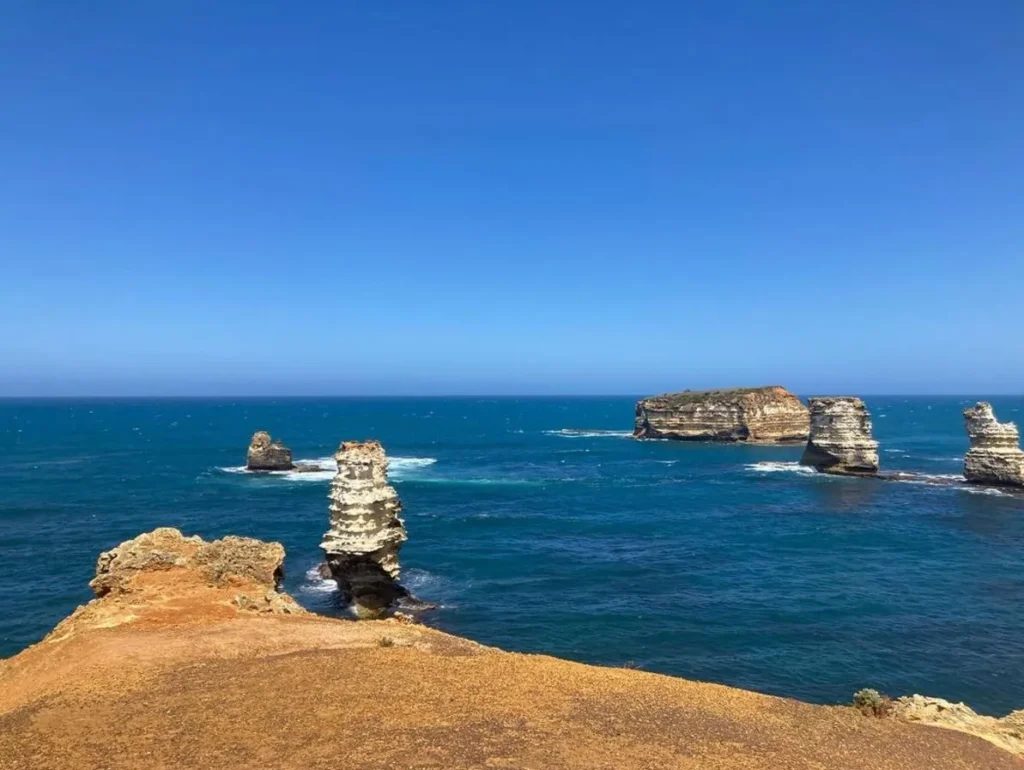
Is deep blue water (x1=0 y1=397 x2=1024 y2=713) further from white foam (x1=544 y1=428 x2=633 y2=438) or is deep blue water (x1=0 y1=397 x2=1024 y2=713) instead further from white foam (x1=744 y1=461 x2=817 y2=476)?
white foam (x1=544 y1=428 x2=633 y2=438)

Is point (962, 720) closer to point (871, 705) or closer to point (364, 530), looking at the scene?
point (871, 705)

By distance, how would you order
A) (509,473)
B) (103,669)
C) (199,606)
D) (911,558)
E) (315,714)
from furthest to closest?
(509,473), (911,558), (199,606), (103,669), (315,714)

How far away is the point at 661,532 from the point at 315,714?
42583mm

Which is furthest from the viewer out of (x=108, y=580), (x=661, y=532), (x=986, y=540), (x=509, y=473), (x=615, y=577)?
(x=509, y=473)

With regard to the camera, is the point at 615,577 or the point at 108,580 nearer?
the point at 108,580

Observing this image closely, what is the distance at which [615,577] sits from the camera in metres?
41.2

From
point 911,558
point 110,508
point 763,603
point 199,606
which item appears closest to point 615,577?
point 763,603

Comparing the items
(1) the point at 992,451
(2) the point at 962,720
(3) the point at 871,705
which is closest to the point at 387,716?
(3) the point at 871,705

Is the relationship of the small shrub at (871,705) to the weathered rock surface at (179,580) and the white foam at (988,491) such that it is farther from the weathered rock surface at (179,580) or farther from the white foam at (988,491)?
the white foam at (988,491)

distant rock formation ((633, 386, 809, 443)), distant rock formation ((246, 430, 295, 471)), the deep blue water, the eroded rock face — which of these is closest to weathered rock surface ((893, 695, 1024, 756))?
the deep blue water

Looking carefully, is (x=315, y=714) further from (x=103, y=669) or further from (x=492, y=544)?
(x=492, y=544)

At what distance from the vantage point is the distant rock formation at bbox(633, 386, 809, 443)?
4808 inches

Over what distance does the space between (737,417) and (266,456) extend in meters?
79.3

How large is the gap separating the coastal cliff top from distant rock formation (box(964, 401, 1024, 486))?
5432 cm
